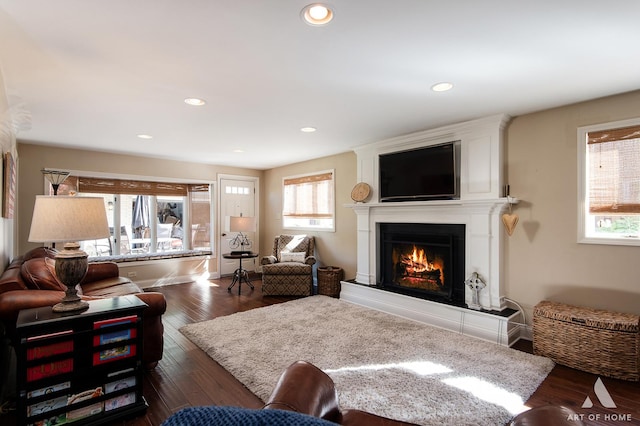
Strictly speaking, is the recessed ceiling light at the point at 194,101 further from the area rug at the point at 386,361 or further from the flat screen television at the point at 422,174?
the flat screen television at the point at 422,174

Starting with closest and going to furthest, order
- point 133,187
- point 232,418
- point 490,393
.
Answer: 1. point 232,418
2. point 490,393
3. point 133,187

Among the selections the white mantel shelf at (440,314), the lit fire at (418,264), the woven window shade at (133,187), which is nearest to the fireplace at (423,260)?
the lit fire at (418,264)

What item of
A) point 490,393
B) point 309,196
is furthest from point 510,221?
point 309,196

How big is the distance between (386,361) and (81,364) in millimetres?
2237

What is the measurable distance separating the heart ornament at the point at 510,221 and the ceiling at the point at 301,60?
107 centimetres

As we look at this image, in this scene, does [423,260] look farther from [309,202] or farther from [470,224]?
[309,202]

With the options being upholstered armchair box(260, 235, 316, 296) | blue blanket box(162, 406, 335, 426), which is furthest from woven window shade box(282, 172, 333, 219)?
blue blanket box(162, 406, 335, 426)

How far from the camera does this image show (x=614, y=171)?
277cm

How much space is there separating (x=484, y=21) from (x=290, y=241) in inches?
179

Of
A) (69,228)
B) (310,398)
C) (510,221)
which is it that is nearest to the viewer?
(310,398)

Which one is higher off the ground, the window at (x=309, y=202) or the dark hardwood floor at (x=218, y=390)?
the window at (x=309, y=202)

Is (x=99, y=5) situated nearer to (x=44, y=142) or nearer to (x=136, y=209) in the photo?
(x=44, y=142)

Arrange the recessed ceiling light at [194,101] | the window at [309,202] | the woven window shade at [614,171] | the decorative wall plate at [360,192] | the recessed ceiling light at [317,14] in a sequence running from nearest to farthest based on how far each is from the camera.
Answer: the recessed ceiling light at [317,14]
the woven window shade at [614,171]
the recessed ceiling light at [194,101]
the decorative wall plate at [360,192]
the window at [309,202]

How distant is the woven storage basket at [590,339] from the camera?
2.40 meters
